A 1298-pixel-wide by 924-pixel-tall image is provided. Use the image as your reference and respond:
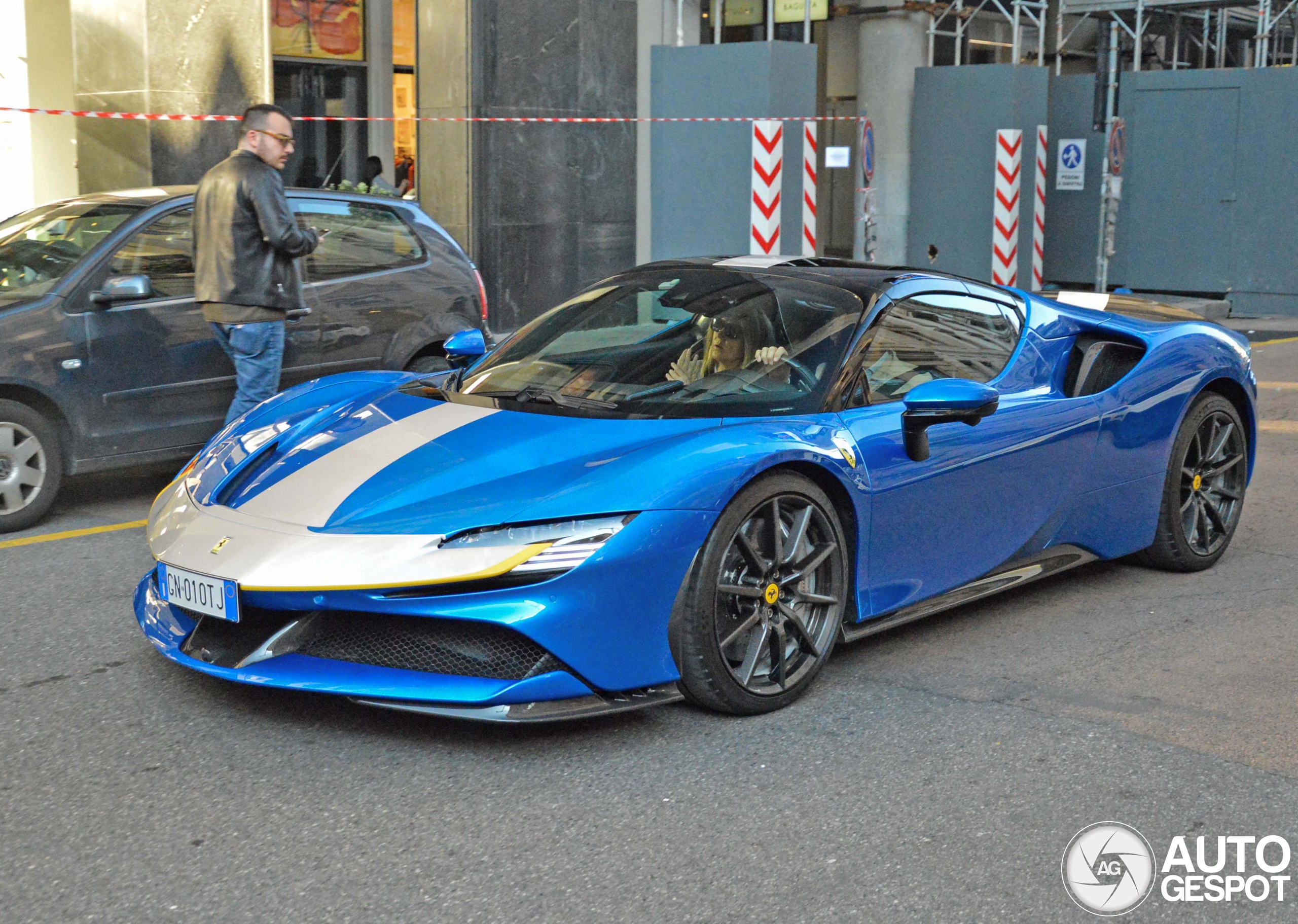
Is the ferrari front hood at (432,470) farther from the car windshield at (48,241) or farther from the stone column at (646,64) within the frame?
the stone column at (646,64)

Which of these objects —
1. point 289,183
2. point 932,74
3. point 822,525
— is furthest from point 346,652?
point 932,74

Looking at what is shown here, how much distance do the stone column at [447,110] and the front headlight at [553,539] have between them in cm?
1079

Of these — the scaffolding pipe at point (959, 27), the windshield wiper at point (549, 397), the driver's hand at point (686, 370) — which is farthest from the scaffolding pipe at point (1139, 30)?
the windshield wiper at point (549, 397)

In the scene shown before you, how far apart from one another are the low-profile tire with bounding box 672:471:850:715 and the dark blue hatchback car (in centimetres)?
380

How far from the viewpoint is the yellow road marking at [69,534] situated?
641 cm

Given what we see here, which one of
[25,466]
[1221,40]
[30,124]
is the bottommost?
[25,466]

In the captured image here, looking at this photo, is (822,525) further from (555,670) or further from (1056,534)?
(1056,534)

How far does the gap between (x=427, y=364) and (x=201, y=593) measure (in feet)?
14.2

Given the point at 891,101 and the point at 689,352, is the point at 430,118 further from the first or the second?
the point at 689,352

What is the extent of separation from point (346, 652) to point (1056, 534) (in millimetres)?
2655

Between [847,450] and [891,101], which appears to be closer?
[847,450]

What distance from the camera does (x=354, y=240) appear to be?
26.3ft

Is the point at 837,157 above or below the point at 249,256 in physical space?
above

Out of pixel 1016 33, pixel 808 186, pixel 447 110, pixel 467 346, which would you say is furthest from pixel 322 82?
pixel 467 346
